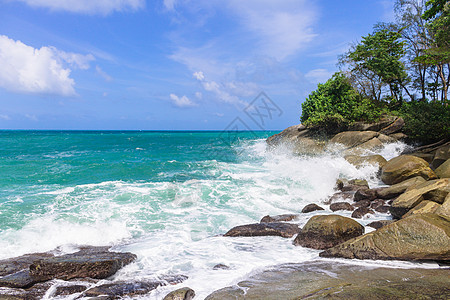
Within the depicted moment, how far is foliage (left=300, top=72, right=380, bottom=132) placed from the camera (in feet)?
70.1

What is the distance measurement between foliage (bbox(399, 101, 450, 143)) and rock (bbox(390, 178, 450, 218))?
10.0 metres

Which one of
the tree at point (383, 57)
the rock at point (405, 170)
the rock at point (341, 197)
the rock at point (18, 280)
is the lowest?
the rock at point (18, 280)

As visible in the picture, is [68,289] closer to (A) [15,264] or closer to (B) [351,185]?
(A) [15,264]

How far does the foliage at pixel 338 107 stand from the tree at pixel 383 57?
1813 millimetres

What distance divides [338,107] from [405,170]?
11799 millimetres

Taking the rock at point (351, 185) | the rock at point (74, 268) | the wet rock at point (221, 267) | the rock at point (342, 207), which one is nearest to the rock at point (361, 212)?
the rock at point (342, 207)

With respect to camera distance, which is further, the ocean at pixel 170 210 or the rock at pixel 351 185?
the rock at pixel 351 185

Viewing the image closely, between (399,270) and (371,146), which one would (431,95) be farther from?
(399,270)

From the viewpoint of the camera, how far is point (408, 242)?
5000mm

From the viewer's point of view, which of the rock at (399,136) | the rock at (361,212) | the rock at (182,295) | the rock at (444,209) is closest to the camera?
the rock at (182,295)

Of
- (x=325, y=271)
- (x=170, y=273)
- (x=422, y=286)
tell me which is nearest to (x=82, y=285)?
(x=170, y=273)

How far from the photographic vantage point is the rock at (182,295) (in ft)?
13.7

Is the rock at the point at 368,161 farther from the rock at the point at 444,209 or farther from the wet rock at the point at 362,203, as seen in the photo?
the rock at the point at 444,209

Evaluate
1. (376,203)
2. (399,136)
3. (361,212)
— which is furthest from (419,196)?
(399,136)
